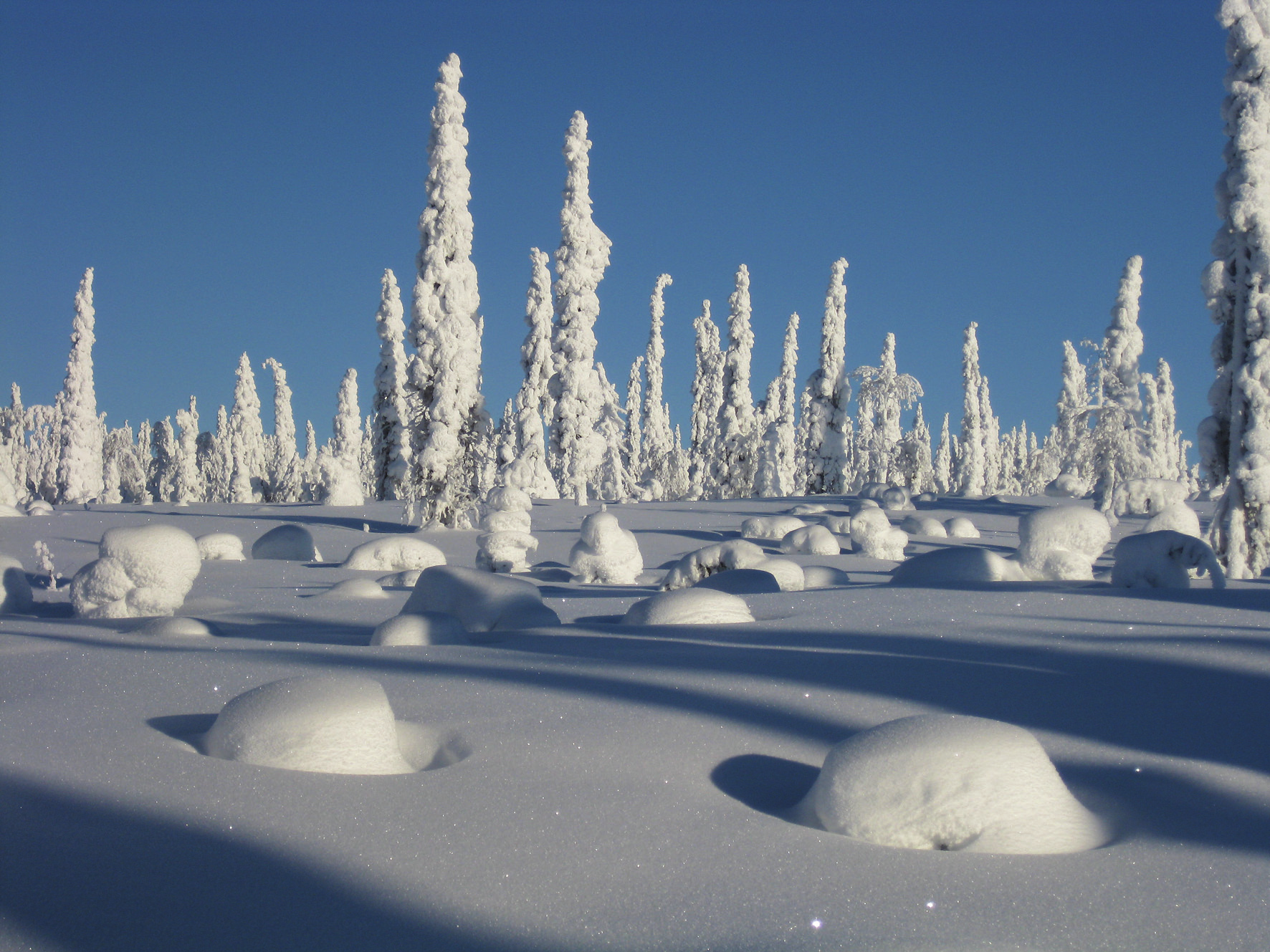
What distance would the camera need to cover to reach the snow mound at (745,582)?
6.18 meters

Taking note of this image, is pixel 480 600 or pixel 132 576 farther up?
pixel 132 576

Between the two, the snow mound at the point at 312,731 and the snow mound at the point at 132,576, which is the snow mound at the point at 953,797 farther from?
the snow mound at the point at 132,576

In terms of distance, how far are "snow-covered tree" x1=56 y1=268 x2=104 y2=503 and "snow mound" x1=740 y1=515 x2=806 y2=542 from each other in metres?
26.1

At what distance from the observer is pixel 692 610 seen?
4457 mm

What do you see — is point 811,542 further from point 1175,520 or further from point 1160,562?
point 1160,562

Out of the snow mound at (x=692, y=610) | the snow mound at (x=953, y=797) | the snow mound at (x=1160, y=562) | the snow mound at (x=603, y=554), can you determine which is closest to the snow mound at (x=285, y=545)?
the snow mound at (x=603, y=554)

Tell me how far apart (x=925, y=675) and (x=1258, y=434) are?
9007 mm

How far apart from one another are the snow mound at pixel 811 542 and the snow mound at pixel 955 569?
384cm

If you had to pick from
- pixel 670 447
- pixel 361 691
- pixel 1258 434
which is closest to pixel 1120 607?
pixel 361 691

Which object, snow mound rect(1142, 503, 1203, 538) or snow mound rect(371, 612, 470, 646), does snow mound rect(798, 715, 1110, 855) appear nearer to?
snow mound rect(371, 612, 470, 646)

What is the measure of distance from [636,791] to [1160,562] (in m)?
4.86

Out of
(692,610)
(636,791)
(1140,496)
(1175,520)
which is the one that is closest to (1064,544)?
(692,610)

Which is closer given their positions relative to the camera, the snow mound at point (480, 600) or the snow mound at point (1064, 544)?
the snow mound at point (480, 600)

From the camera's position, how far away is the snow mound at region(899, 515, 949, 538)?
44.5ft
